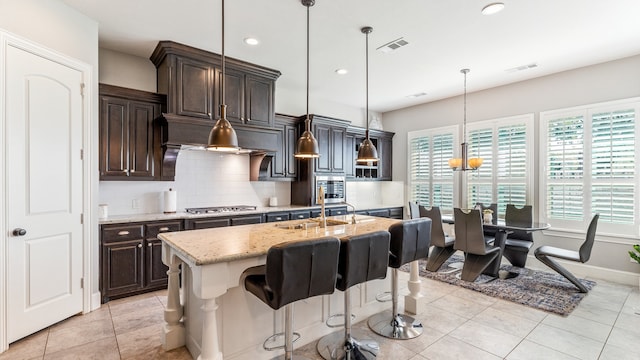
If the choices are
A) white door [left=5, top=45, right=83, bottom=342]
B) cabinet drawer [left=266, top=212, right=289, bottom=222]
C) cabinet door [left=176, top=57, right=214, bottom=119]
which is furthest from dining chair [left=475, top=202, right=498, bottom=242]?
white door [left=5, top=45, right=83, bottom=342]

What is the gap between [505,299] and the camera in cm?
356

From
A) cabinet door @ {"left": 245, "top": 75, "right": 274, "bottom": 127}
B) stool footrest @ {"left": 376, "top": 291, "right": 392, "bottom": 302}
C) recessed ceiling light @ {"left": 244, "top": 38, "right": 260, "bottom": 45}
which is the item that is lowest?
stool footrest @ {"left": 376, "top": 291, "right": 392, "bottom": 302}

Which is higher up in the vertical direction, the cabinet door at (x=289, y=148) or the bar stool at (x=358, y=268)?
the cabinet door at (x=289, y=148)

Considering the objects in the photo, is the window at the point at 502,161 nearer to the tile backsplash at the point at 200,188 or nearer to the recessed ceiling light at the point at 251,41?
the tile backsplash at the point at 200,188

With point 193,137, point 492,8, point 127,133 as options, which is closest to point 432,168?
point 492,8

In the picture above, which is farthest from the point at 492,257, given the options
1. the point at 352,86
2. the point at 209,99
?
the point at 209,99

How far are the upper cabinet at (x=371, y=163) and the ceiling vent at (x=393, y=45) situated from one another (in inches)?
96.1

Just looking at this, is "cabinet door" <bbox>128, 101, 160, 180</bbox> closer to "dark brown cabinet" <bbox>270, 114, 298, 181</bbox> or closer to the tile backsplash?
the tile backsplash

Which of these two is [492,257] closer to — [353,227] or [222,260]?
[353,227]

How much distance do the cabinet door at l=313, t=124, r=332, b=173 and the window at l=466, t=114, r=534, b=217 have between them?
2.60 meters

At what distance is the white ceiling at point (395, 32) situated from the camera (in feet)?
9.66

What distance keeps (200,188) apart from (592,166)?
565 centimetres

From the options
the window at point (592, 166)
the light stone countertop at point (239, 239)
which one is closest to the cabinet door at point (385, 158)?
the window at point (592, 166)

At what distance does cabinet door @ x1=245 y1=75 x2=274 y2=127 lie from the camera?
434 centimetres
